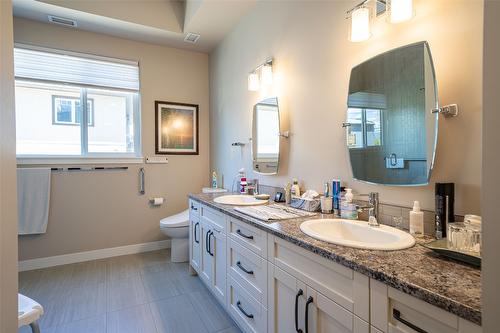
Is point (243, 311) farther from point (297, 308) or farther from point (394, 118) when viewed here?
point (394, 118)

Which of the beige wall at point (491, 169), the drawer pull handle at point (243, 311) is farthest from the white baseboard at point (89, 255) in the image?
the beige wall at point (491, 169)

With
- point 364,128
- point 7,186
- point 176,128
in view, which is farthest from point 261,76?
point 7,186

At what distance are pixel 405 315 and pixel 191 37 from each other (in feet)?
10.8

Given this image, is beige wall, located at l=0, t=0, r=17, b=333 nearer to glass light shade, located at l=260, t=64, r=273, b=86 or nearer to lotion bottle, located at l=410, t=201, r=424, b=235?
lotion bottle, located at l=410, t=201, r=424, b=235

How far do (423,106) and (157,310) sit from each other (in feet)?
7.25

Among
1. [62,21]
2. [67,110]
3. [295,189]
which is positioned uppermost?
[62,21]

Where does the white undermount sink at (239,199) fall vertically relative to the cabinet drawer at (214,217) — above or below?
above

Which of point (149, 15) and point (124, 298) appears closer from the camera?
point (124, 298)

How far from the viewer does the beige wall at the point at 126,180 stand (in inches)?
113

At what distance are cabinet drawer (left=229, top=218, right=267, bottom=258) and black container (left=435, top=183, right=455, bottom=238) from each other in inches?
29.8

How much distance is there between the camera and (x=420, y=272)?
0.75 meters

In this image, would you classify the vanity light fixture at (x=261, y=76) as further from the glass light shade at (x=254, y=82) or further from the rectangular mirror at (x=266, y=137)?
the rectangular mirror at (x=266, y=137)

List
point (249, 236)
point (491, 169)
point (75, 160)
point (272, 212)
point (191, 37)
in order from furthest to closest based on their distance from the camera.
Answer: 1. point (191, 37)
2. point (75, 160)
3. point (272, 212)
4. point (249, 236)
5. point (491, 169)

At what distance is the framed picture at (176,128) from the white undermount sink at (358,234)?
2558 mm
